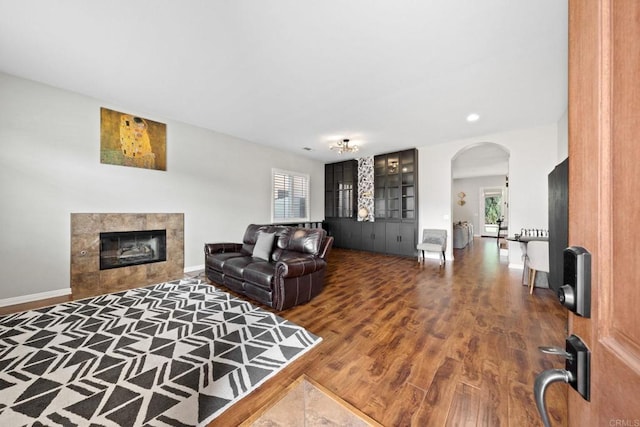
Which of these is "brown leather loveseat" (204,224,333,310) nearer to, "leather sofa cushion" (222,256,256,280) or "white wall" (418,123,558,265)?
"leather sofa cushion" (222,256,256,280)

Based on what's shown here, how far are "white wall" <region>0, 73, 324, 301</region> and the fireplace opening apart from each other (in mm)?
402

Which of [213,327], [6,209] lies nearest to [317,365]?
[213,327]

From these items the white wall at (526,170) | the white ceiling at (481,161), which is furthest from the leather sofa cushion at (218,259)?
the white ceiling at (481,161)

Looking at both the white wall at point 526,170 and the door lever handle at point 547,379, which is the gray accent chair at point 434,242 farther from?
the door lever handle at point 547,379

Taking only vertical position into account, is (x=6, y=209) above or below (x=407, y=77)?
below

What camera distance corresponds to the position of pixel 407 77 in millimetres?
2949

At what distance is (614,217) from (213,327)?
289 centimetres

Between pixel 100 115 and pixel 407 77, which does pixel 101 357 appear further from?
pixel 407 77

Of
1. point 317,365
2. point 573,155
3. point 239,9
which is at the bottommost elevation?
point 317,365

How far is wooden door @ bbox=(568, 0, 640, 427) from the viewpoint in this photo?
36 cm

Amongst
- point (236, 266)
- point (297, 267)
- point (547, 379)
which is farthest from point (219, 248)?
point (547, 379)

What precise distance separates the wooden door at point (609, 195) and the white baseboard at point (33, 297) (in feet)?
17.1

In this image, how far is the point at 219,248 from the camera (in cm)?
411

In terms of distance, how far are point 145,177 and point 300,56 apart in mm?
3465
